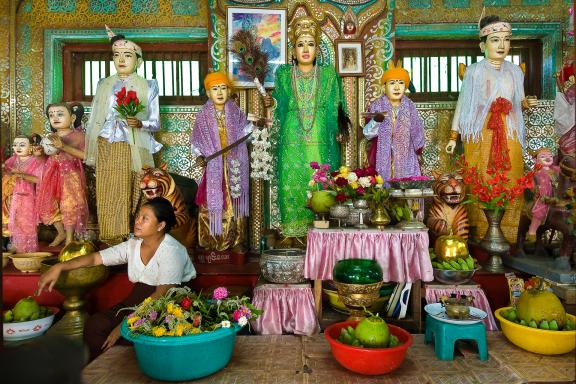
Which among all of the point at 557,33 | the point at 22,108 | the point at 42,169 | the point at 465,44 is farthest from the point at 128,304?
the point at 557,33

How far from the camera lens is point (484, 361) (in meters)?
2.89

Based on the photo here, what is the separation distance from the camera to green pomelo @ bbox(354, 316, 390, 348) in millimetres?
2633

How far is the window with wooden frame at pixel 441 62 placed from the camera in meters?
5.69

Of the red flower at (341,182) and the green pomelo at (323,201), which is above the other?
the red flower at (341,182)

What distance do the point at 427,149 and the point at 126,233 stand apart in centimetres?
363

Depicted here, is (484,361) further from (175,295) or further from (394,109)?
(394,109)

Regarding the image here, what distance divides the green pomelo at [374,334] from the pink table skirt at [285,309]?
880 mm

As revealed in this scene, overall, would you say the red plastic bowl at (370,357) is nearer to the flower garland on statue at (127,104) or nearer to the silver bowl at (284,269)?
the silver bowl at (284,269)

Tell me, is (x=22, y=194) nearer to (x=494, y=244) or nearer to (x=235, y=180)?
(x=235, y=180)

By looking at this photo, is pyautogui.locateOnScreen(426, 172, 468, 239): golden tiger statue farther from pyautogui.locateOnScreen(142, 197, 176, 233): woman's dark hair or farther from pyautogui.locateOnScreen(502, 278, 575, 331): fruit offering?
pyautogui.locateOnScreen(142, 197, 176, 233): woman's dark hair

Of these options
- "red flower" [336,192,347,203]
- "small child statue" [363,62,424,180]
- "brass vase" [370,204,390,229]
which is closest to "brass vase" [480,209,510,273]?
"small child statue" [363,62,424,180]

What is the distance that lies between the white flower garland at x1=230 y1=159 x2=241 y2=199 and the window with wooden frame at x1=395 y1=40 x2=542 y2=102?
8.42 ft

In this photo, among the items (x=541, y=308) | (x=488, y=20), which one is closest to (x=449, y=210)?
(x=541, y=308)

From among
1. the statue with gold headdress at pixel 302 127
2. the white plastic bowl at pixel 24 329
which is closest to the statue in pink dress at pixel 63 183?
the white plastic bowl at pixel 24 329
